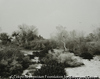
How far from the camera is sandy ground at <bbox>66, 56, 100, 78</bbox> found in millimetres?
4914

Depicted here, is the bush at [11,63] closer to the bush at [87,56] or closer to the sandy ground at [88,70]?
the sandy ground at [88,70]

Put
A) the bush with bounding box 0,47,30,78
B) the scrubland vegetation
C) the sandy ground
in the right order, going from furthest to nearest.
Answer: the scrubland vegetation → the bush with bounding box 0,47,30,78 → the sandy ground

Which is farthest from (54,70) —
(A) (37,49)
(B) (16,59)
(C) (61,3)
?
(C) (61,3)

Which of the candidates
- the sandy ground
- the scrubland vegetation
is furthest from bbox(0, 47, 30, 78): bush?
the sandy ground

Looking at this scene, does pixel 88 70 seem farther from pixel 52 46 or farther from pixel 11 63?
pixel 11 63

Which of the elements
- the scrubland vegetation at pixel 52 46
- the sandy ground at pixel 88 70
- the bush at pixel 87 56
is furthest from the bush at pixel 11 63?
the bush at pixel 87 56

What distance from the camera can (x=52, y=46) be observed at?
8.26 m

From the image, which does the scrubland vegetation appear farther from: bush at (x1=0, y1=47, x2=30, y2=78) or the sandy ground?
the sandy ground

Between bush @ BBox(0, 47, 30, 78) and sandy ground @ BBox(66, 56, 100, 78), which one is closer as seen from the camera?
sandy ground @ BBox(66, 56, 100, 78)

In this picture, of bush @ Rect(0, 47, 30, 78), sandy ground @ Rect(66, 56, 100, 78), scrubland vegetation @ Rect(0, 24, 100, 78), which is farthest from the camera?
scrubland vegetation @ Rect(0, 24, 100, 78)

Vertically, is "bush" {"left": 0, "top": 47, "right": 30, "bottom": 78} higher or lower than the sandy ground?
higher

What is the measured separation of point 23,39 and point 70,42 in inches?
146

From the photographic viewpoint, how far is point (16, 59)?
596 cm

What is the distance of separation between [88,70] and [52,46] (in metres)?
3.57
